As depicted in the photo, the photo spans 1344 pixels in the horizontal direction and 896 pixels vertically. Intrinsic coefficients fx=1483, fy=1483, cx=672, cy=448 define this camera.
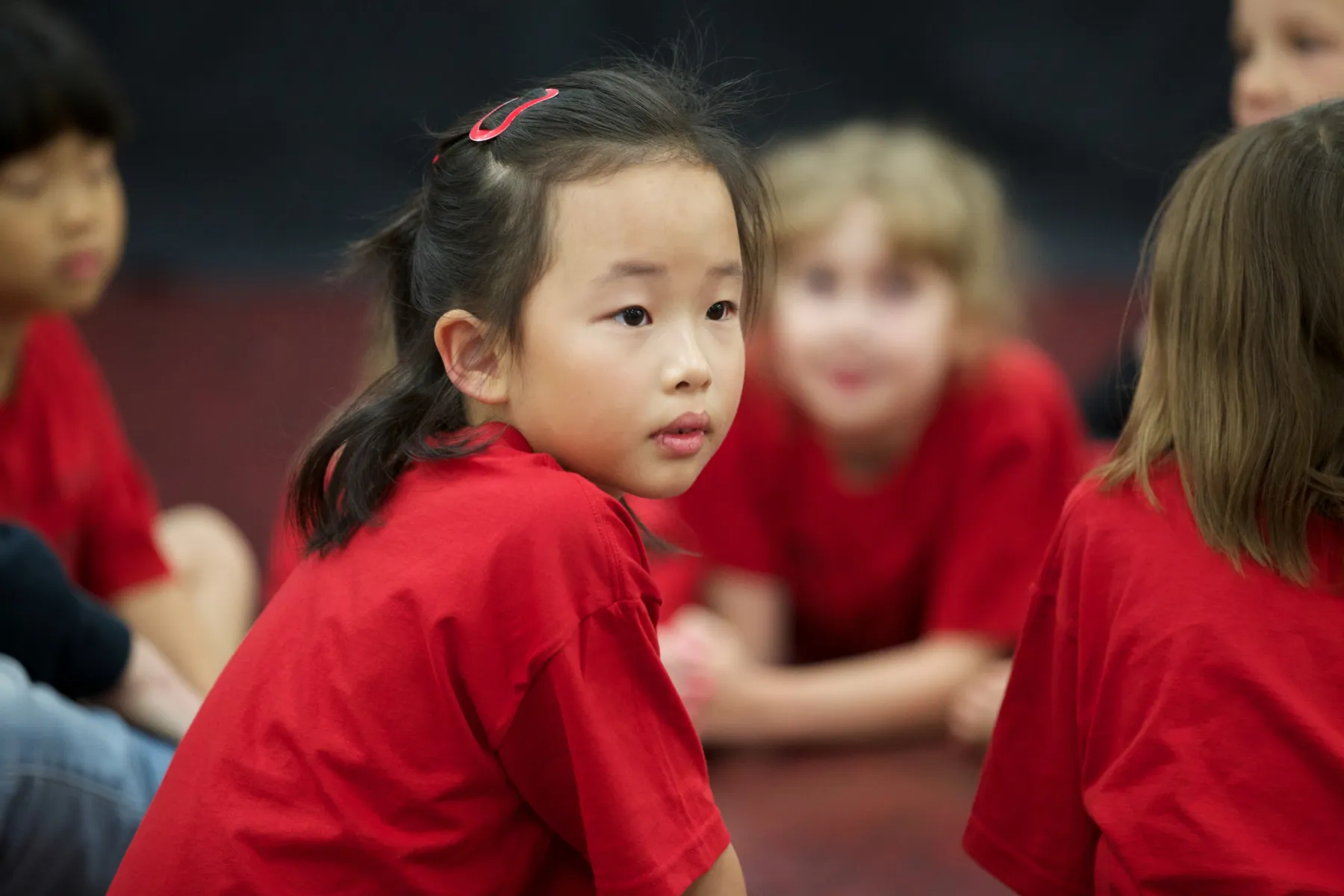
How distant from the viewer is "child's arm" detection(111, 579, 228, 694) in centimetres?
138

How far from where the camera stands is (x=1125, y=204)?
2.27 meters

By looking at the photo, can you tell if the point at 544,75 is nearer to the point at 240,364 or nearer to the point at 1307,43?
the point at 240,364

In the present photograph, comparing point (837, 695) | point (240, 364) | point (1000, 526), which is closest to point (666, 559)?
point (837, 695)

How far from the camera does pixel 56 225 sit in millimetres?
1276

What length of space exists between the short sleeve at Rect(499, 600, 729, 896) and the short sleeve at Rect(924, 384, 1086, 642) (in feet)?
2.29

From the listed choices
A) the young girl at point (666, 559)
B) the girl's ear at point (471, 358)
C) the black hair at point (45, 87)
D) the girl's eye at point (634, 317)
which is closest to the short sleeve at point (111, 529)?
the young girl at point (666, 559)

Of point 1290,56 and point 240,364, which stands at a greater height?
point 1290,56

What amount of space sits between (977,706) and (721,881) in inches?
26.3

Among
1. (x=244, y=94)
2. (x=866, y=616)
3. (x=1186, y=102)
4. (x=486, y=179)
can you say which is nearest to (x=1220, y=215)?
(x=486, y=179)

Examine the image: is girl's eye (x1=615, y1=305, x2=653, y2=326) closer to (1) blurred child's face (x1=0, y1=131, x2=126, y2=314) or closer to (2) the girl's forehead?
(2) the girl's forehead

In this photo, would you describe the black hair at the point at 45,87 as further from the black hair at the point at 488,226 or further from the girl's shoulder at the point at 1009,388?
the girl's shoulder at the point at 1009,388

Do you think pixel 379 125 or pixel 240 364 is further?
pixel 379 125

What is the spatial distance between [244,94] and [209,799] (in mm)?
1881

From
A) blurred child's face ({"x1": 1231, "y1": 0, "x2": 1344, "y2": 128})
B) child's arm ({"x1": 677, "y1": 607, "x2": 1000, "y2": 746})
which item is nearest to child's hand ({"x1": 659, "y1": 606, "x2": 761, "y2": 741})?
child's arm ({"x1": 677, "y1": 607, "x2": 1000, "y2": 746})
